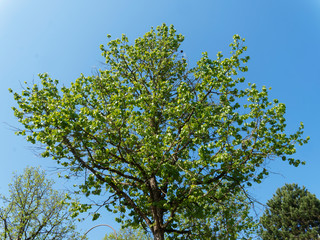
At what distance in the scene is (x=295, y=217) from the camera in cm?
3578

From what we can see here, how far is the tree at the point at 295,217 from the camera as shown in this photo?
1367 inches

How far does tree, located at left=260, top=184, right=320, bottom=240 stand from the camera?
114ft

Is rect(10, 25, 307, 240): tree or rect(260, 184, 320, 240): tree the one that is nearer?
rect(10, 25, 307, 240): tree

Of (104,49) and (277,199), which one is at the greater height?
(104,49)

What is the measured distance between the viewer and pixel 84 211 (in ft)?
38.5

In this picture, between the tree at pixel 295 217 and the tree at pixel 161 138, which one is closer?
the tree at pixel 161 138

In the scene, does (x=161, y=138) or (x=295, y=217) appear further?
(x=295, y=217)

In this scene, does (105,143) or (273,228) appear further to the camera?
(273,228)

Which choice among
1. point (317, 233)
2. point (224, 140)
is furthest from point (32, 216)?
point (317, 233)

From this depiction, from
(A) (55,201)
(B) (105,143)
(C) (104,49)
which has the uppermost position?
(C) (104,49)

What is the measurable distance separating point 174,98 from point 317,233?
32.0m

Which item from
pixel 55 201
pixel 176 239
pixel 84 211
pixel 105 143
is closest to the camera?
pixel 105 143

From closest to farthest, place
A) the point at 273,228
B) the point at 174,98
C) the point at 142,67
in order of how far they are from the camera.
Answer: the point at 174,98 → the point at 142,67 → the point at 273,228

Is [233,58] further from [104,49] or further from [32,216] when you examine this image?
[32,216]
